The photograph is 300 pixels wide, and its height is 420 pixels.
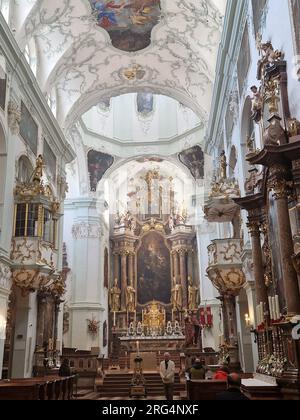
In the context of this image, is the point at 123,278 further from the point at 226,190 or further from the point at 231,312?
the point at 226,190

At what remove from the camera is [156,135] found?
1094 inches

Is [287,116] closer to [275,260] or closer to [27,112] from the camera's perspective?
[275,260]

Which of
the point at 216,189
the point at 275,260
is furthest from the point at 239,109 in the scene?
the point at 275,260

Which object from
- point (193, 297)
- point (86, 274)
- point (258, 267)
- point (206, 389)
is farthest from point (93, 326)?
point (206, 389)

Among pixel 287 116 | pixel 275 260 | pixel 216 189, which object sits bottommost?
pixel 275 260

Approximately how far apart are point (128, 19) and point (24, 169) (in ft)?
22.4

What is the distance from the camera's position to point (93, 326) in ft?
77.7

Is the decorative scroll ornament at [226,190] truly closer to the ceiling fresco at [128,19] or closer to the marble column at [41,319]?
the marble column at [41,319]

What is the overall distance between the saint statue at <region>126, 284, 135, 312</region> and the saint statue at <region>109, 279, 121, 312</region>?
1.66 feet

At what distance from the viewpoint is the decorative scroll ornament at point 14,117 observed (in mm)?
13711

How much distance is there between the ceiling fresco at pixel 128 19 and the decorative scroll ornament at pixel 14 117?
17.0 feet

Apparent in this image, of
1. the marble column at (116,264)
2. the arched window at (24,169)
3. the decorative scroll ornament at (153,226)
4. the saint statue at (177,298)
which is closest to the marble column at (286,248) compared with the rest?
the arched window at (24,169)

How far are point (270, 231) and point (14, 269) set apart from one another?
25.5 feet

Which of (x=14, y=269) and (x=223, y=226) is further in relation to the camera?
(x=223, y=226)
